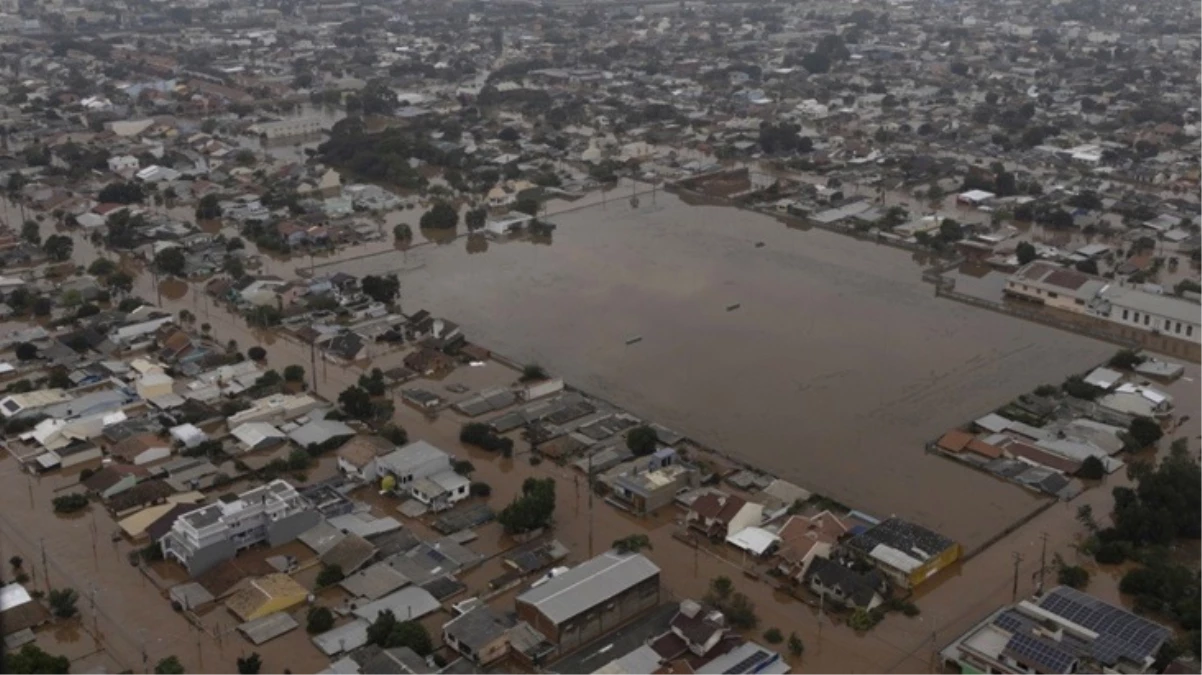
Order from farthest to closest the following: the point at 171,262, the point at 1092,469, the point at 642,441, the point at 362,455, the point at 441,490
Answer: the point at 171,262
the point at 642,441
the point at 362,455
the point at 1092,469
the point at 441,490

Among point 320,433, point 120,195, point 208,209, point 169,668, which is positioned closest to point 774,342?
point 320,433

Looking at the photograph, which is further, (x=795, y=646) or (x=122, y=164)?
(x=122, y=164)

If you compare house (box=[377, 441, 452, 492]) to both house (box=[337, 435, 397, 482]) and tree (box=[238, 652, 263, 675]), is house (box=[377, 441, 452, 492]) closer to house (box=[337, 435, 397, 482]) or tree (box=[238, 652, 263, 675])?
house (box=[337, 435, 397, 482])

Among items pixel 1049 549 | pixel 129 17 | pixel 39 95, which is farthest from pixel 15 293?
pixel 129 17

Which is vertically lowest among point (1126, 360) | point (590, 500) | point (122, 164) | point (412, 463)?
point (590, 500)

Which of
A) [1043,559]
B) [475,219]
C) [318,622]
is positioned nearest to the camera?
[318,622]

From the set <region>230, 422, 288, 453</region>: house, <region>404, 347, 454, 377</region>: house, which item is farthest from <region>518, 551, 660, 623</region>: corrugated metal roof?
<region>404, 347, 454, 377</region>: house

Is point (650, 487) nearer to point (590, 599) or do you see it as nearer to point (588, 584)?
point (588, 584)
